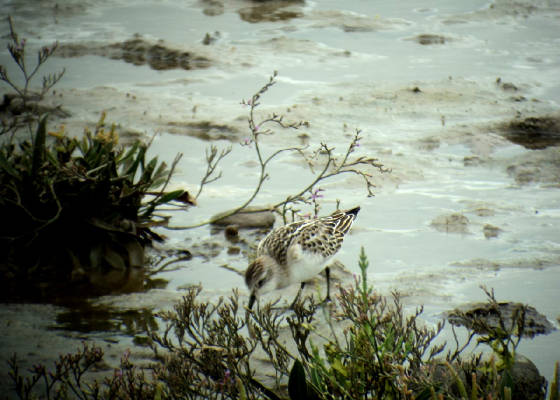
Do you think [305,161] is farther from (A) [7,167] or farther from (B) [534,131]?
(A) [7,167]

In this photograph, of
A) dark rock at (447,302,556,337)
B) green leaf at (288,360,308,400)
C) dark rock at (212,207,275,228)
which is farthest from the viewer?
dark rock at (212,207,275,228)

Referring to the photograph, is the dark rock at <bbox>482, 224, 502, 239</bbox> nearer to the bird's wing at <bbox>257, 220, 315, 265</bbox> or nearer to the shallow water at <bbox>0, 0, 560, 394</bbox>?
the shallow water at <bbox>0, 0, 560, 394</bbox>

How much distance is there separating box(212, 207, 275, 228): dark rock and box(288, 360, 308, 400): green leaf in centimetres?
404

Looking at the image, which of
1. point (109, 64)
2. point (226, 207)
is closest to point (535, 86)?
point (226, 207)

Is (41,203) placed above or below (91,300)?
above

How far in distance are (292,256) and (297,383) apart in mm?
2274

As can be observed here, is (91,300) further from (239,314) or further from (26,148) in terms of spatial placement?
(26,148)

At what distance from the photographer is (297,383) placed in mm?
3877

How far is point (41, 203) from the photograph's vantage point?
6.69m

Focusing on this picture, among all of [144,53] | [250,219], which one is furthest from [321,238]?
[144,53]

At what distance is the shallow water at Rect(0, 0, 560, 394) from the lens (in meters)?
6.63

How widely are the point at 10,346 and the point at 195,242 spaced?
234 centimetres

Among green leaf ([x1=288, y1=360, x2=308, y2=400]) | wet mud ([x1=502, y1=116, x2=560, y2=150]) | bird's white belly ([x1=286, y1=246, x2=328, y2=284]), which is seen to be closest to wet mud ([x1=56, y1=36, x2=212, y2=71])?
wet mud ([x1=502, y1=116, x2=560, y2=150])

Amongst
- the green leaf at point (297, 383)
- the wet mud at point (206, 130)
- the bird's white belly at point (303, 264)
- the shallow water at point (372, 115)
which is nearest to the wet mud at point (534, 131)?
the shallow water at point (372, 115)
